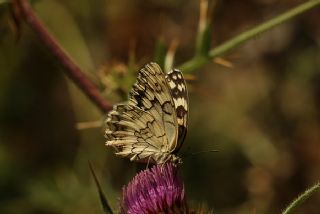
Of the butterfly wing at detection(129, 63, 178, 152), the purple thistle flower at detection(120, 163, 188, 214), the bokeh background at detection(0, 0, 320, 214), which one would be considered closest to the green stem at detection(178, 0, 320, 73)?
the butterfly wing at detection(129, 63, 178, 152)

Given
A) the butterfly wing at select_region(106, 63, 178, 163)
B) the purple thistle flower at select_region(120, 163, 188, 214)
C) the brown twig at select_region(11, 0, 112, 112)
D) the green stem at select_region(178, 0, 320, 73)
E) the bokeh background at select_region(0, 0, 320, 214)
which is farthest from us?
the bokeh background at select_region(0, 0, 320, 214)

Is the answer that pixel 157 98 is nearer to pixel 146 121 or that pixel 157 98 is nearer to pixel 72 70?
pixel 146 121

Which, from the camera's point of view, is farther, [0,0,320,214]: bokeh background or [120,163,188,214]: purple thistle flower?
[0,0,320,214]: bokeh background

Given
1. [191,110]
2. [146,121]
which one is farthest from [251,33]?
[191,110]

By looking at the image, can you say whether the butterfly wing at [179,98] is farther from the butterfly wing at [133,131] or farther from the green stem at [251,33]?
the green stem at [251,33]

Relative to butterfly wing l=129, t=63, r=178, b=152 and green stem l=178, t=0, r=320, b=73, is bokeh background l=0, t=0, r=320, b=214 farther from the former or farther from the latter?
butterfly wing l=129, t=63, r=178, b=152
